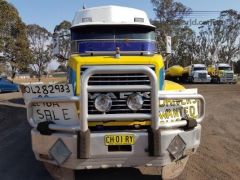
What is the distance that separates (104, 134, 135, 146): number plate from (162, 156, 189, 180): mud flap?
3.79 feet

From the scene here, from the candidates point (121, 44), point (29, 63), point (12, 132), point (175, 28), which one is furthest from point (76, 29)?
point (175, 28)

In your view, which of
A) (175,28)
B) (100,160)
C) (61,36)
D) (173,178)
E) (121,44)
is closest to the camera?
(100,160)

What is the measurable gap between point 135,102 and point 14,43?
122 ft

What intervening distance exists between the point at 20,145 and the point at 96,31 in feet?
11.1

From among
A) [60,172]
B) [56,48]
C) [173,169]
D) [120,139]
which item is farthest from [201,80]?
[120,139]

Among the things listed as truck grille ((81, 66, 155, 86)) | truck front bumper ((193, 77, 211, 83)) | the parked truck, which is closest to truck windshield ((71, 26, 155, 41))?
truck grille ((81, 66, 155, 86))

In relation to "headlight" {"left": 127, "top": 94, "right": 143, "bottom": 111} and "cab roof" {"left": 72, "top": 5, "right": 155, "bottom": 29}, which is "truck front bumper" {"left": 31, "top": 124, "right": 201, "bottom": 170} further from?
"cab roof" {"left": 72, "top": 5, "right": 155, "bottom": 29}

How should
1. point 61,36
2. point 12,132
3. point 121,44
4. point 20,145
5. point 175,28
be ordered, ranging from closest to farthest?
1. point 121,44
2. point 61,36
3. point 20,145
4. point 12,132
5. point 175,28

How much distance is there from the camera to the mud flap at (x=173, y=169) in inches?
258

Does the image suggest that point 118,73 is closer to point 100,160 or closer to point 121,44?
point 100,160

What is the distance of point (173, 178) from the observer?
687cm

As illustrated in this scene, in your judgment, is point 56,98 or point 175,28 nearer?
point 56,98

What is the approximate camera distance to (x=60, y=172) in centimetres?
645

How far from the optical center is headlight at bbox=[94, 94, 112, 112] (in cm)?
580
